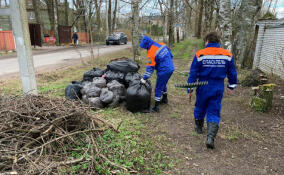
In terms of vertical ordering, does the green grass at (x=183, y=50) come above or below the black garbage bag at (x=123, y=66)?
below

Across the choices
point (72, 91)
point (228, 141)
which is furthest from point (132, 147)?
point (72, 91)

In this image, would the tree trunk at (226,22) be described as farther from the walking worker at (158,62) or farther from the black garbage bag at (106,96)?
the black garbage bag at (106,96)

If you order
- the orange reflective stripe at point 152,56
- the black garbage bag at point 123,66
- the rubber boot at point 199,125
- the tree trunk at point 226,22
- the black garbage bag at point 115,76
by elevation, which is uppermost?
the tree trunk at point 226,22

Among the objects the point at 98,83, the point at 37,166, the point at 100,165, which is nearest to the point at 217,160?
the point at 100,165

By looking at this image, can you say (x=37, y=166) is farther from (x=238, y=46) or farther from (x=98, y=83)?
(x=238, y=46)

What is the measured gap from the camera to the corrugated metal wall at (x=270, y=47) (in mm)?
6691

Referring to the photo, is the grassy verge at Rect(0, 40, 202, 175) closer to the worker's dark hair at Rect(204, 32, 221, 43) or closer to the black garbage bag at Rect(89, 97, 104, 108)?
the black garbage bag at Rect(89, 97, 104, 108)

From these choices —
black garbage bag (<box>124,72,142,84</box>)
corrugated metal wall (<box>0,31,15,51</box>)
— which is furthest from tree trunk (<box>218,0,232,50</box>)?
corrugated metal wall (<box>0,31,15,51</box>)

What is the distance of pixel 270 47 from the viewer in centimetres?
737

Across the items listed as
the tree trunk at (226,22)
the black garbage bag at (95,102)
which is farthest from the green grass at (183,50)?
the black garbage bag at (95,102)

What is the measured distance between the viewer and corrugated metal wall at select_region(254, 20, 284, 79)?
6691 mm

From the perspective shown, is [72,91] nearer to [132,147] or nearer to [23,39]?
[23,39]

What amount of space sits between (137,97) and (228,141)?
1.77 meters

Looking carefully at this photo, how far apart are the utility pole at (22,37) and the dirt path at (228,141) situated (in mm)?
2279
